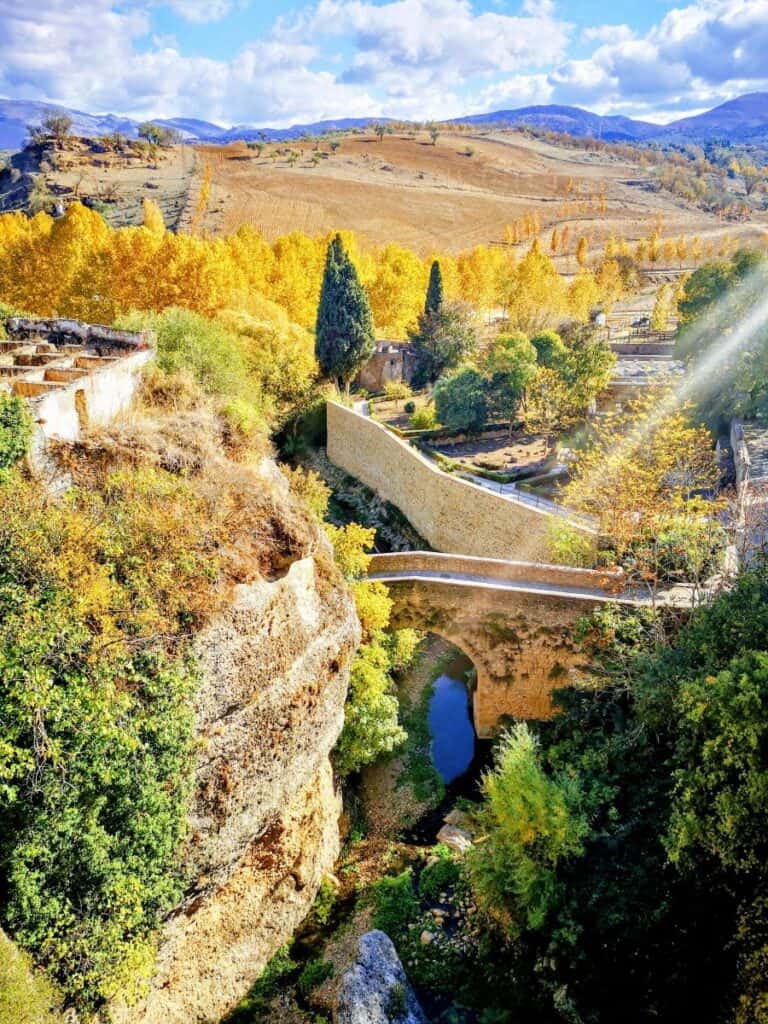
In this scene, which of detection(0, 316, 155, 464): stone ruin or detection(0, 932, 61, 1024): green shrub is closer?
detection(0, 932, 61, 1024): green shrub

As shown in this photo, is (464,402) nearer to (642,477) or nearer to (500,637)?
(642,477)

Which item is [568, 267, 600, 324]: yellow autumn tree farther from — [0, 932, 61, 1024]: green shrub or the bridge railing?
[0, 932, 61, 1024]: green shrub

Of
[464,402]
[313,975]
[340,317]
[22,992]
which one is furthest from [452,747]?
[340,317]

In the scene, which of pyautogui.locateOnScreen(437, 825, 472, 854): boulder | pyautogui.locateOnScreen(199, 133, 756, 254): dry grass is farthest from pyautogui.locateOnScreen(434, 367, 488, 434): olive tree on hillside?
pyautogui.locateOnScreen(199, 133, 756, 254): dry grass

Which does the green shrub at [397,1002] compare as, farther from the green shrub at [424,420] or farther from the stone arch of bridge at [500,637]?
the green shrub at [424,420]

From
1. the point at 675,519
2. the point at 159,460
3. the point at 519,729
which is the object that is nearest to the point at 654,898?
the point at 519,729

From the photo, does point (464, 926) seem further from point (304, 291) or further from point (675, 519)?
point (304, 291)

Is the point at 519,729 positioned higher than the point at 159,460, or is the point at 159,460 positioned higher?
the point at 159,460
